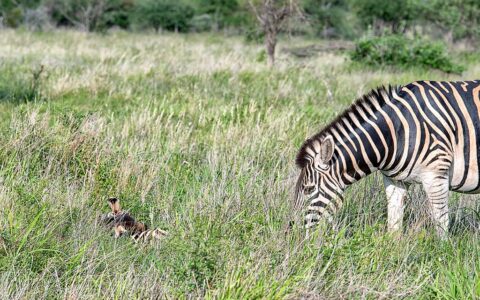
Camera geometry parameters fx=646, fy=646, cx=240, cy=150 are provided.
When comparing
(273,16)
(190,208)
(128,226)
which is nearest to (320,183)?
(190,208)

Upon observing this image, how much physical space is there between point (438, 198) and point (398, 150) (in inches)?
18.7

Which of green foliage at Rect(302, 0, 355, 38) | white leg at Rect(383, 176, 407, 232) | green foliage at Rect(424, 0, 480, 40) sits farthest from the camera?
green foliage at Rect(302, 0, 355, 38)

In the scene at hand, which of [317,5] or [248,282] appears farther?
[317,5]

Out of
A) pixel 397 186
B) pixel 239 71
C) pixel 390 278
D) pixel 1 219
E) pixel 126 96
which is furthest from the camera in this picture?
pixel 239 71

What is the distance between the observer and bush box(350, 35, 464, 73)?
17.6 metres

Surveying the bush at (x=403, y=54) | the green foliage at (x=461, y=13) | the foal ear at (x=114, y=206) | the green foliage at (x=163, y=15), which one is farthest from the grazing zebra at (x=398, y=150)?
the green foliage at (x=163, y=15)

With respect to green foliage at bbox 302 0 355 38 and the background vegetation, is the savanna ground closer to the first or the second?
the background vegetation

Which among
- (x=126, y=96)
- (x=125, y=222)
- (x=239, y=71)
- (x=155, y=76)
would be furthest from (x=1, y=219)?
(x=239, y=71)

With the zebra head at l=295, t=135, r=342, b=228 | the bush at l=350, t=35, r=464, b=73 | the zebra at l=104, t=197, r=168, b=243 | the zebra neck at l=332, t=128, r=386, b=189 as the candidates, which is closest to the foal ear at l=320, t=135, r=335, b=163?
the zebra head at l=295, t=135, r=342, b=228

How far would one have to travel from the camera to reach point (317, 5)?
157ft

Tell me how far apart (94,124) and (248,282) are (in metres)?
3.78

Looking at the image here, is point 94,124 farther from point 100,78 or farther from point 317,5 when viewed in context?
point 317,5

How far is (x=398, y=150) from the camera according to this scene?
5.04 m

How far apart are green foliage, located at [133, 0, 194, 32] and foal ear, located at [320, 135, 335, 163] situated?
36969mm
